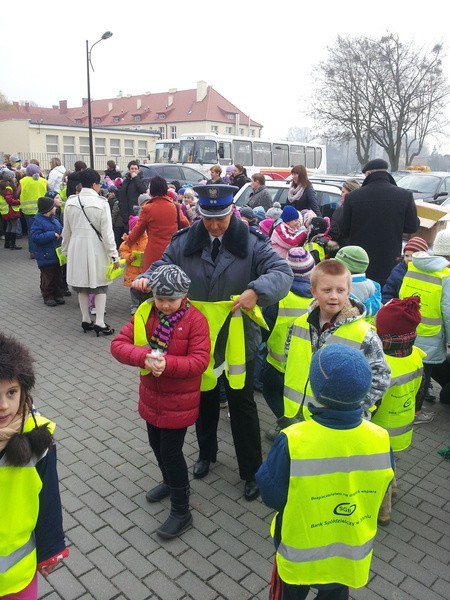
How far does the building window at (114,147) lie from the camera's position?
164ft

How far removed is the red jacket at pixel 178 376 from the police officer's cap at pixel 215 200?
64cm

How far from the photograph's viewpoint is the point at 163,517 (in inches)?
138

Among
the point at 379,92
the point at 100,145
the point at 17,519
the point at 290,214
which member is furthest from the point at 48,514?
the point at 100,145

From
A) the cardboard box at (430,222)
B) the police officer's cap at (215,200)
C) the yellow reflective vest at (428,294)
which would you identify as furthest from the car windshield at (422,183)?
the police officer's cap at (215,200)

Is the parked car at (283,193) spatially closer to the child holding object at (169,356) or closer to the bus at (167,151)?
the child holding object at (169,356)

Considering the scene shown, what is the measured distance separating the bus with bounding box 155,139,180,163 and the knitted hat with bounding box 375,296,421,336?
2036 cm

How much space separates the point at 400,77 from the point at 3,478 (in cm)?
3824

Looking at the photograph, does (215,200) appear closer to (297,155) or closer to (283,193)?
(283,193)

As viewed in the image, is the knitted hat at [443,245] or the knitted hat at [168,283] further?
the knitted hat at [443,245]

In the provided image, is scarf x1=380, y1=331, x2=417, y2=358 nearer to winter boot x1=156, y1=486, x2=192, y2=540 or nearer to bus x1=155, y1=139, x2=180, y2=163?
winter boot x1=156, y1=486, x2=192, y2=540

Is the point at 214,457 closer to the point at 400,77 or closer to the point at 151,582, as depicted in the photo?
the point at 151,582

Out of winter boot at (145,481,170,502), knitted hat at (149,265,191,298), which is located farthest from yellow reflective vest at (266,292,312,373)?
knitted hat at (149,265,191,298)

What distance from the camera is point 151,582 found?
2.94 m

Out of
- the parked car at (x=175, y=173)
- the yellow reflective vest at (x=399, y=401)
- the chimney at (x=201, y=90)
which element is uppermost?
the chimney at (x=201, y=90)
